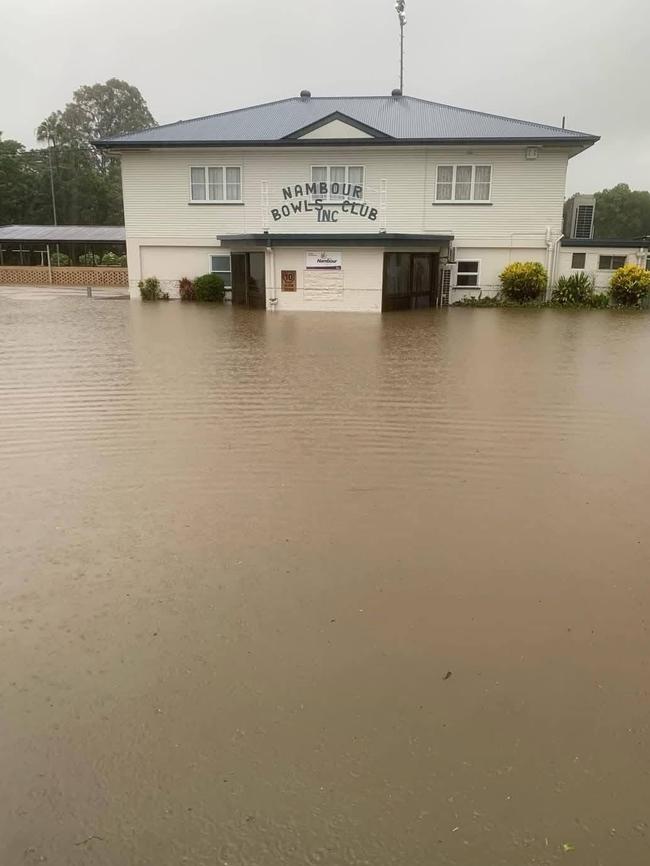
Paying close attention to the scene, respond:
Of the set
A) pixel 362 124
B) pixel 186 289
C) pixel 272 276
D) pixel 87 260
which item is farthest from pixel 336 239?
pixel 87 260

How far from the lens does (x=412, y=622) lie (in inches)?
143

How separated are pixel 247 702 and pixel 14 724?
3.20ft

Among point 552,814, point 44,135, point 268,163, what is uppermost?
point 44,135

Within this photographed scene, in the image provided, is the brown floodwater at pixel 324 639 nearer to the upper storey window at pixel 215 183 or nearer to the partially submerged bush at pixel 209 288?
the partially submerged bush at pixel 209 288

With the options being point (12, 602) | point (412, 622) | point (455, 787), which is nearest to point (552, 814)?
point (455, 787)

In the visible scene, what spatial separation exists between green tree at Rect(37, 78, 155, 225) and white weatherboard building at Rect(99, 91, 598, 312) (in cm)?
4112

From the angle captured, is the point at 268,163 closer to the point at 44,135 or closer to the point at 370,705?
the point at 370,705

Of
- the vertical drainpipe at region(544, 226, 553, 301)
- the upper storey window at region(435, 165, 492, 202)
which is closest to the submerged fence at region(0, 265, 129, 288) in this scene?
the upper storey window at region(435, 165, 492, 202)

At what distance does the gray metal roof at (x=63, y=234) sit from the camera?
4434 centimetres

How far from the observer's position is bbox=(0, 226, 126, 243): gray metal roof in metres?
44.3

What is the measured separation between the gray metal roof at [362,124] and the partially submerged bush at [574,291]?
4637mm

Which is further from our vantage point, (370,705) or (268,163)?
(268,163)

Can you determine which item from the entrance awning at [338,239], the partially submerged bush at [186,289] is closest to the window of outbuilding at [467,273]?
the entrance awning at [338,239]

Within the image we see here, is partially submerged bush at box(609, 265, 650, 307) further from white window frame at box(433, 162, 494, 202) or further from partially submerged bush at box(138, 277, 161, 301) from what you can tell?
partially submerged bush at box(138, 277, 161, 301)
